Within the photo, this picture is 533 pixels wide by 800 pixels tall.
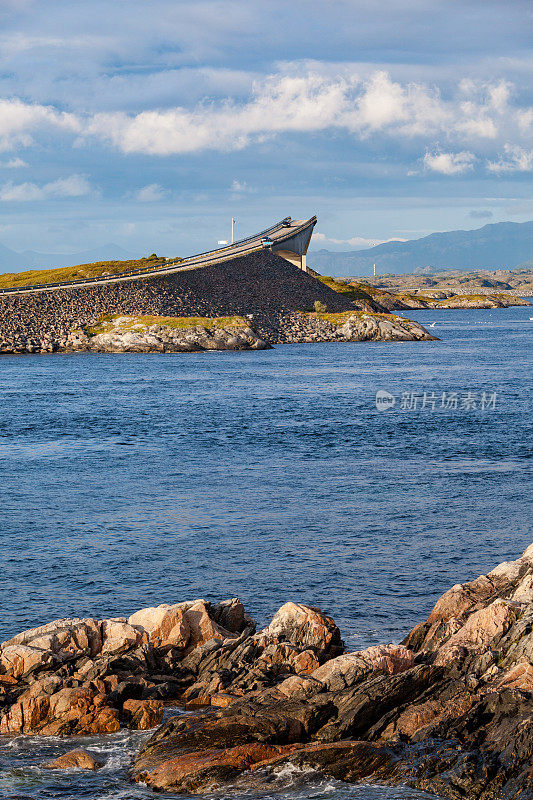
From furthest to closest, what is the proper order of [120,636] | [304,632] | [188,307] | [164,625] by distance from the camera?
[188,307] → [164,625] → [304,632] → [120,636]

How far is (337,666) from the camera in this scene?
54.4 ft

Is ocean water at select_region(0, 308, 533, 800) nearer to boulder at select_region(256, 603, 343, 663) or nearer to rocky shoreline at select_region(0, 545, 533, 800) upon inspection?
rocky shoreline at select_region(0, 545, 533, 800)

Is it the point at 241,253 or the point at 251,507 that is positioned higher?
the point at 241,253

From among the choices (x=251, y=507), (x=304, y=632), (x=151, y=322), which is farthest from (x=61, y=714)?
(x=151, y=322)

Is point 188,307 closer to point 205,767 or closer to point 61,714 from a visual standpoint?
point 61,714

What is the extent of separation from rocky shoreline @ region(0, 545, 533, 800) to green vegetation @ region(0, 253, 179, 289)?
11885 centimetres

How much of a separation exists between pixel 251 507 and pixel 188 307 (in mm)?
87619

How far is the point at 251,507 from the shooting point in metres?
32.6

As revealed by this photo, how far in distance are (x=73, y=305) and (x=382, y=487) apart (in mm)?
84548

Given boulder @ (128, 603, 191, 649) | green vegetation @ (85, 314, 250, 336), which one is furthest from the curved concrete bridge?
boulder @ (128, 603, 191, 649)

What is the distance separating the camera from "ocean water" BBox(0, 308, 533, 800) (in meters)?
22.6

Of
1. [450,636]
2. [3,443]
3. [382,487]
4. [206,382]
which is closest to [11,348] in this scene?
[206,382]

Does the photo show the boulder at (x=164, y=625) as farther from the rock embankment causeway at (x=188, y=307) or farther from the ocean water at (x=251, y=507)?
the rock embankment causeway at (x=188, y=307)

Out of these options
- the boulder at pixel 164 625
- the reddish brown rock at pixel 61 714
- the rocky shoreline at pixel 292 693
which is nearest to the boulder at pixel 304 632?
the rocky shoreline at pixel 292 693
